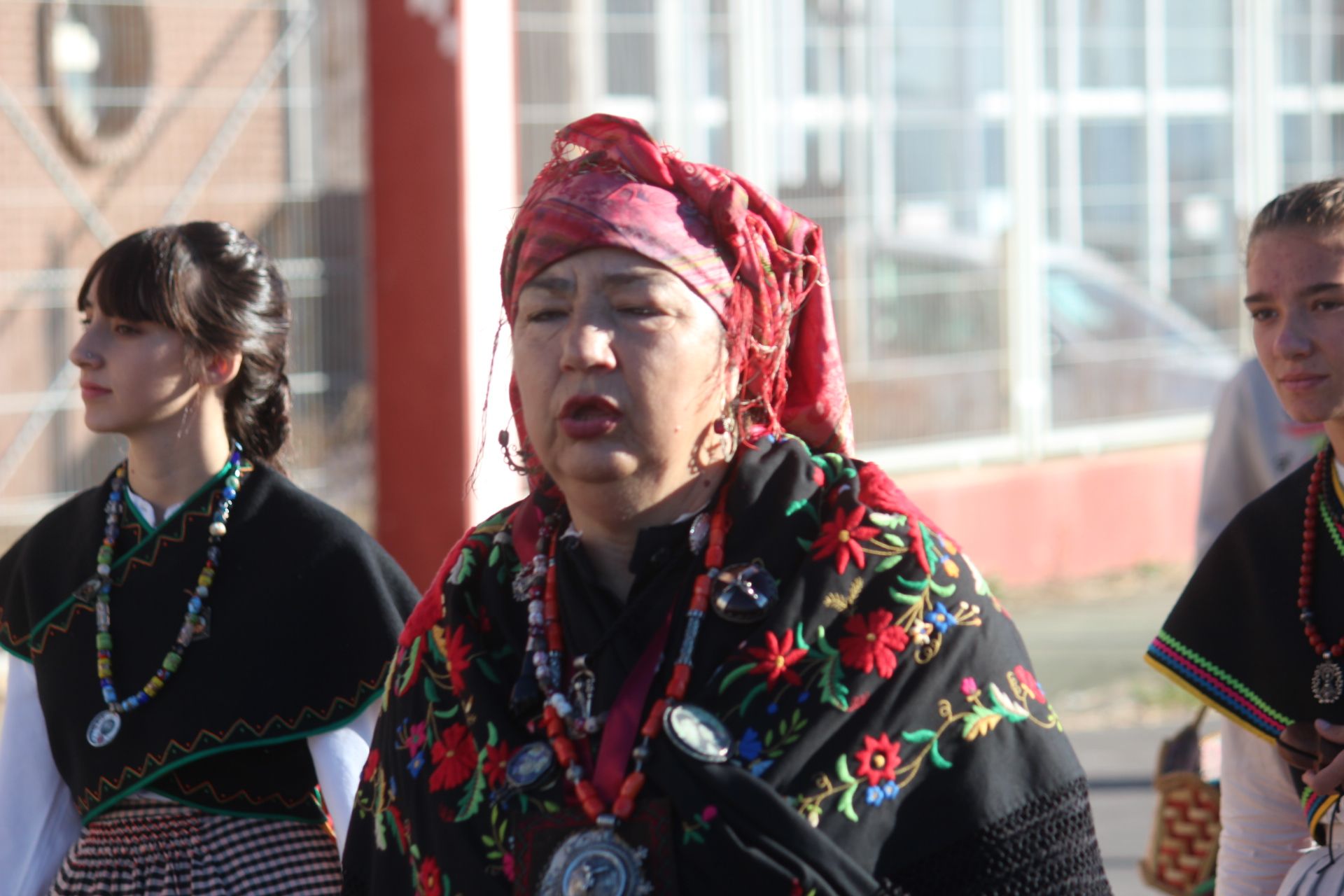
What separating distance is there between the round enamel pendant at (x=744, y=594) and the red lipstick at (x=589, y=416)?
0.25 metres

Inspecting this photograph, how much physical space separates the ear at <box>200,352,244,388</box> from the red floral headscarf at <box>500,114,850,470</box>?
3.41 feet

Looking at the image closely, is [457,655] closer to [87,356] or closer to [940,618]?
[940,618]

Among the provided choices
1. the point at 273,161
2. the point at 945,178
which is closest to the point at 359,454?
the point at 273,161

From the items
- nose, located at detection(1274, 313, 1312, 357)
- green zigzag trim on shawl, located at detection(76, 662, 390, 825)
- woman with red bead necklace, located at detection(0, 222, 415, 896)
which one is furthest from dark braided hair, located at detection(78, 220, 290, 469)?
nose, located at detection(1274, 313, 1312, 357)

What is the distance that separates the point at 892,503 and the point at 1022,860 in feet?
1.67

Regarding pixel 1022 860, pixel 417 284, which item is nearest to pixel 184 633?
pixel 1022 860

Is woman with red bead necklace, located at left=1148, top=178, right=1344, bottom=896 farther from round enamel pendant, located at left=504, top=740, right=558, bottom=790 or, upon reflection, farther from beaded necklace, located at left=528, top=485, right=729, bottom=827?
round enamel pendant, located at left=504, top=740, right=558, bottom=790

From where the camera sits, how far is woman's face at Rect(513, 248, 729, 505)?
249 centimetres

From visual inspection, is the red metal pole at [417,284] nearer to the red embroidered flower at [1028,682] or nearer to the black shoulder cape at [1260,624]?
the black shoulder cape at [1260,624]

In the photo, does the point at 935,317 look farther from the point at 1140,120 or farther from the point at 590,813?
the point at 590,813

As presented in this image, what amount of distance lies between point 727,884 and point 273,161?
Answer: 22.1ft

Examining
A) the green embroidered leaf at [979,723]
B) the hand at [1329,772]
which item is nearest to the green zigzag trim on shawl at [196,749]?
the green embroidered leaf at [979,723]

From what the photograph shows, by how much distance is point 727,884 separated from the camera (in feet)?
7.62

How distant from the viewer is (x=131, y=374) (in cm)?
349
